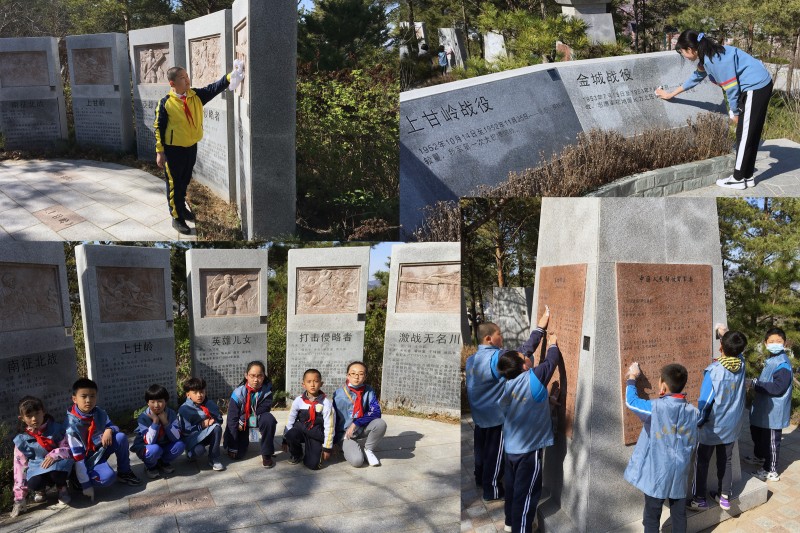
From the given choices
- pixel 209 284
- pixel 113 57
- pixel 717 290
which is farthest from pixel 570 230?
pixel 113 57

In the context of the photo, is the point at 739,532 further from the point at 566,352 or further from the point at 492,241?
the point at 492,241

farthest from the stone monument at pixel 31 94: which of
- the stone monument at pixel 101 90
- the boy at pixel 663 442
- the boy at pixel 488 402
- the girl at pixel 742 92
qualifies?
the girl at pixel 742 92

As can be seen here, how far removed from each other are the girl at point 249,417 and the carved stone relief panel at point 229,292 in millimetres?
2160

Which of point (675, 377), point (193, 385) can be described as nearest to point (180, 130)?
point (193, 385)

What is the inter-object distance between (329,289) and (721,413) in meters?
4.25

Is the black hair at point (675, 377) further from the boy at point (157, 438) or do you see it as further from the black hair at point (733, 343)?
the boy at point (157, 438)

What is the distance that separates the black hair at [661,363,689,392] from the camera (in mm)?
3607

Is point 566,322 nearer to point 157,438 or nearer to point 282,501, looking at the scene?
point 282,501

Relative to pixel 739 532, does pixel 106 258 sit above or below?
above

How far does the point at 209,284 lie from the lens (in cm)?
705

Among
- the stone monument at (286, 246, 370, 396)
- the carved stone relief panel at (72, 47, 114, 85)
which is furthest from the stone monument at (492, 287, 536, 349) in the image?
the carved stone relief panel at (72, 47, 114, 85)

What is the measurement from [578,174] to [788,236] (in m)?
2.06

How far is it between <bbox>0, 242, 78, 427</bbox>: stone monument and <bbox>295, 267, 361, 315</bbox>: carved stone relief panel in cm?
248

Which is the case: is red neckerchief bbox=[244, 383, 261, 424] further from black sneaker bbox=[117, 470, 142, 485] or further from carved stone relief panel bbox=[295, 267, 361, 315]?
carved stone relief panel bbox=[295, 267, 361, 315]
